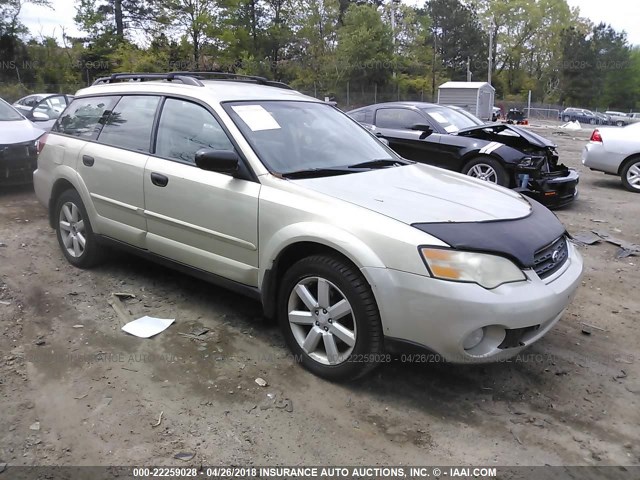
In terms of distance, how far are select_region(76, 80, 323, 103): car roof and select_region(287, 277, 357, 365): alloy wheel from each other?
1.54 m

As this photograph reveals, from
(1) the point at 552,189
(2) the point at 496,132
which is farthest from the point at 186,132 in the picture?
(2) the point at 496,132

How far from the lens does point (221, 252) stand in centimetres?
361

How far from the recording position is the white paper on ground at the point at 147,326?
3.76 m

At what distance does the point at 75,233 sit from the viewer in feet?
16.0

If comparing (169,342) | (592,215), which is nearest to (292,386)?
(169,342)

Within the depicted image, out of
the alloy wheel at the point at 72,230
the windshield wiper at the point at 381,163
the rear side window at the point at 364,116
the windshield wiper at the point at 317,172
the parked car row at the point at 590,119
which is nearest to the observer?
the windshield wiper at the point at 317,172

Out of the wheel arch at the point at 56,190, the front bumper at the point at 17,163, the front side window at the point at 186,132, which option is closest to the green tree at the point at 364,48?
the front bumper at the point at 17,163

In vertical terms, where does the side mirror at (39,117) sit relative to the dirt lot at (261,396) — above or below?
above

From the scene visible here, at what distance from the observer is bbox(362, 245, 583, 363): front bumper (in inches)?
105

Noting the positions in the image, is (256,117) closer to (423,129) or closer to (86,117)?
(86,117)

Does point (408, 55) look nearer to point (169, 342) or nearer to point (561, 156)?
point (561, 156)

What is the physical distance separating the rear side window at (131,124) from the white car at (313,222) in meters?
0.01

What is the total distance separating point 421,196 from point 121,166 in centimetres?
240

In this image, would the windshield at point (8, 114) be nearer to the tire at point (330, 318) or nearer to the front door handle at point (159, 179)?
the front door handle at point (159, 179)
